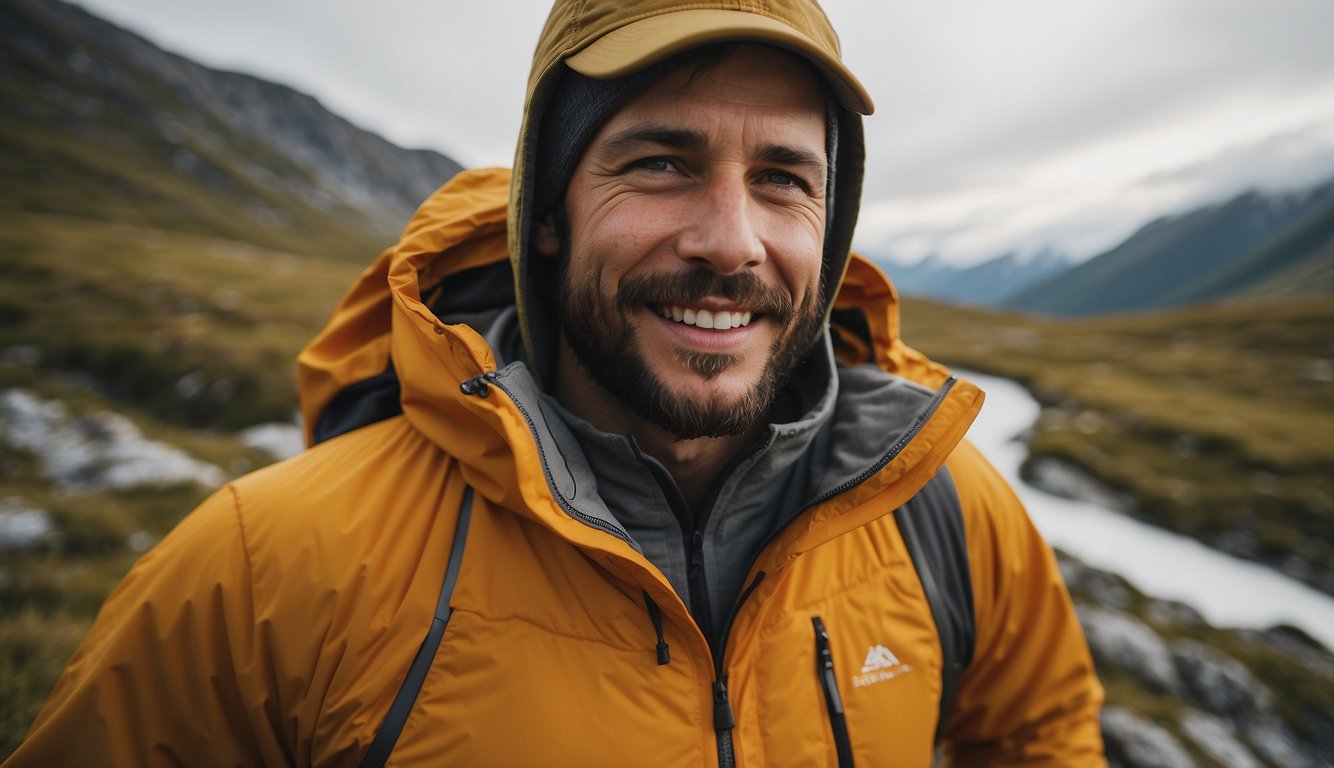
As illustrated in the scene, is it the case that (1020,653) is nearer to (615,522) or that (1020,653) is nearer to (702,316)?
(615,522)

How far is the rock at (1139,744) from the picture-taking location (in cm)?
926

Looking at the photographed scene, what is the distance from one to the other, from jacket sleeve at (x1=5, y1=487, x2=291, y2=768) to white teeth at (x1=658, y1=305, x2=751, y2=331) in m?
2.26

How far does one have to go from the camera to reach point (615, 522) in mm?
2631

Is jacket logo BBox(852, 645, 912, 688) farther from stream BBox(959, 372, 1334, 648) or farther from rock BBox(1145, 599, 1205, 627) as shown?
stream BBox(959, 372, 1334, 648)

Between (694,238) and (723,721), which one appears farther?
(694,238)

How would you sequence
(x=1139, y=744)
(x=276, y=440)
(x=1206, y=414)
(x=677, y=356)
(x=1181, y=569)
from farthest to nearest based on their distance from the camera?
(x=1206, y=414) < (x=1181, y=569) < (x=276, y=440) < (x=1139, y=744) < (x=677, y=356)

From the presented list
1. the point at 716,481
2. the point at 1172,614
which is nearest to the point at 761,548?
the point at 716,481

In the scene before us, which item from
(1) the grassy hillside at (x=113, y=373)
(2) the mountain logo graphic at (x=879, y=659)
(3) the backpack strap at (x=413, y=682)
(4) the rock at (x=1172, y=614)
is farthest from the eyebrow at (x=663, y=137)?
(4) the rock at (x=1172, y=614)

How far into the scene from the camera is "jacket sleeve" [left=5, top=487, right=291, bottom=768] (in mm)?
2391

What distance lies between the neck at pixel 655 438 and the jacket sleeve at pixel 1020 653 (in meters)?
1.58

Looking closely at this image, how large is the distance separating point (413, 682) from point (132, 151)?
14391 centimetres

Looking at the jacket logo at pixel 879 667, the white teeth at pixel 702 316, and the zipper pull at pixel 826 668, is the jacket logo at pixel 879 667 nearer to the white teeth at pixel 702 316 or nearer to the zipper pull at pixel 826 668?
the zipper pull at pixel 826 668

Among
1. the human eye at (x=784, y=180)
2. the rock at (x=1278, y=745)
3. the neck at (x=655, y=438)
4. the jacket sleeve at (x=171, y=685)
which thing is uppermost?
the human eye at (x=784, y=180)

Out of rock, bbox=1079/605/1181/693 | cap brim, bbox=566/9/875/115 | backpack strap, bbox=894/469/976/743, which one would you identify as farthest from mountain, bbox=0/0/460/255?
rock, bbox=1079/605/1181/693
